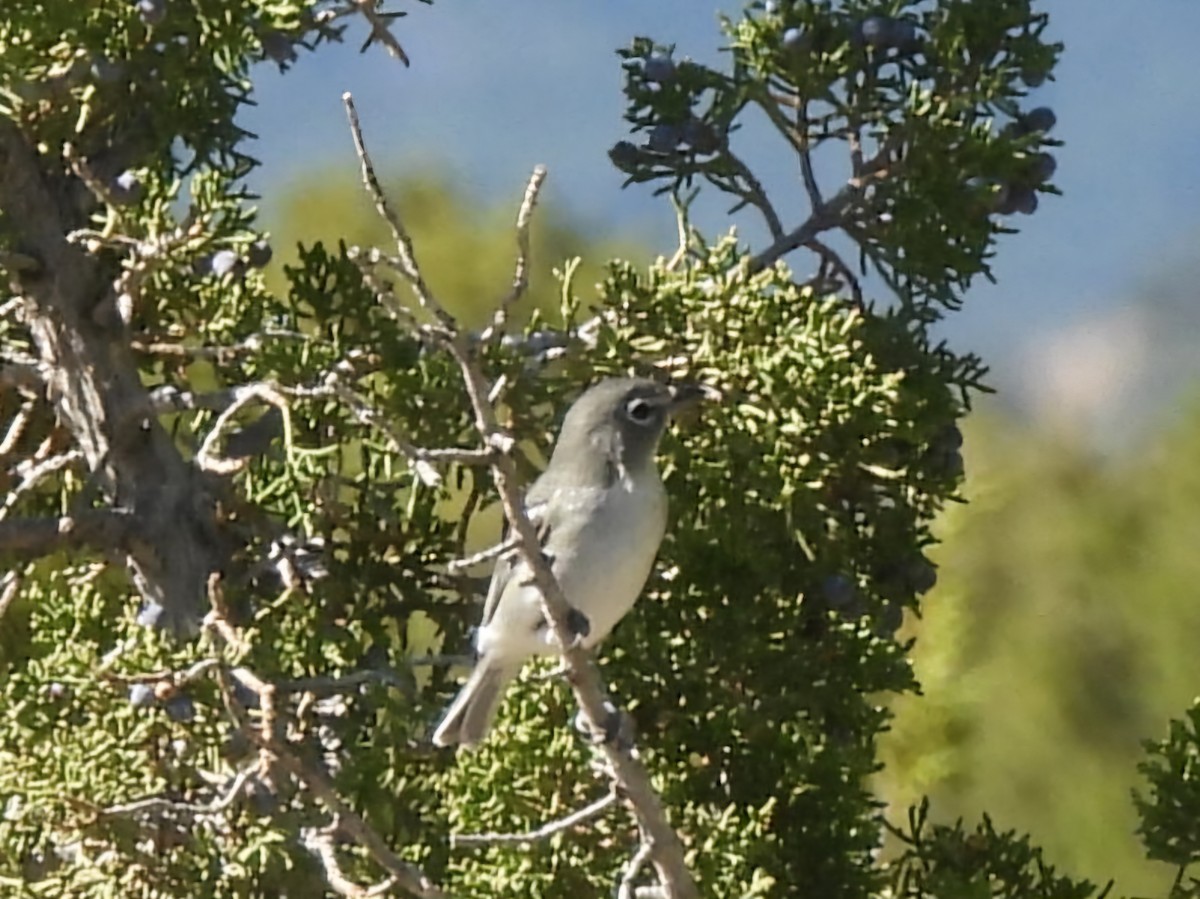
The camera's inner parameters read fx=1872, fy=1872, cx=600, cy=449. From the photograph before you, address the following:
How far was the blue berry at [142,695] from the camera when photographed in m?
0.94

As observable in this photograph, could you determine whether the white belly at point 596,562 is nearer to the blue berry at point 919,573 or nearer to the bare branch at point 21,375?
the blue berry at point 919,573

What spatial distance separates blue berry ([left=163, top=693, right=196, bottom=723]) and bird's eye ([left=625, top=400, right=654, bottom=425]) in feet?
0.92

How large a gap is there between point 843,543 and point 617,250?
52.8 inches

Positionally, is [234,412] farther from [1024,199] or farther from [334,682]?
[1024,199]

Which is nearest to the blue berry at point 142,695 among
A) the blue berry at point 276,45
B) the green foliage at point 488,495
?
the green foliage at point 488,495

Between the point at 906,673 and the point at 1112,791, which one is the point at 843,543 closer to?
the point at 906,673

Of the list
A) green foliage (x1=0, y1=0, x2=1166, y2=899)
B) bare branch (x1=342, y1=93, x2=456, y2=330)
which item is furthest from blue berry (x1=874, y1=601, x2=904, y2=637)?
bare branch (x1=342, y1=93, x2=456, y2=330)

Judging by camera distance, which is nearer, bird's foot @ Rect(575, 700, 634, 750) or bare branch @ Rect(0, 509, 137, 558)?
bird's foot @ Rect(575, 700, 634, 750)

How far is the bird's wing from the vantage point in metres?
1.11

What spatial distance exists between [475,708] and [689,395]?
0.69 ft

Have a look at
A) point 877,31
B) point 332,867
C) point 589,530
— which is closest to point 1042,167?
point 877,31

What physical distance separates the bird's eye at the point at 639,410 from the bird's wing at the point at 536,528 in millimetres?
104

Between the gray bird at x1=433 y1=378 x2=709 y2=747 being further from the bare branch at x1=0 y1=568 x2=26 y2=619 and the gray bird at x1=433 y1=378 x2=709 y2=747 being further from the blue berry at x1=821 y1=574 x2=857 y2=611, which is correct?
the bare branch at x1=0 y1=568 x2=26 y2=619

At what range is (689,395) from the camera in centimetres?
103
